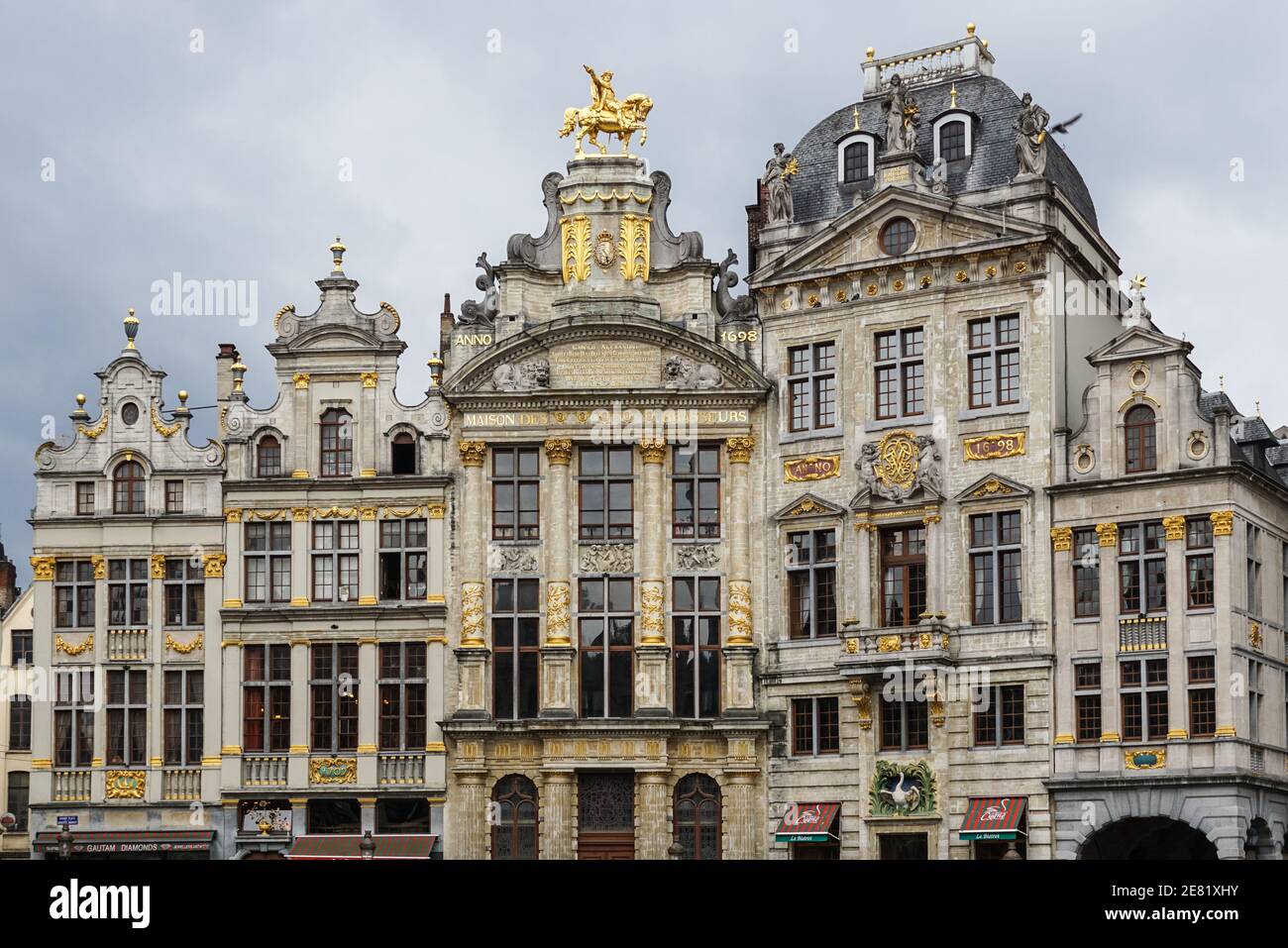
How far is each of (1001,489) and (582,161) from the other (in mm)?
12736

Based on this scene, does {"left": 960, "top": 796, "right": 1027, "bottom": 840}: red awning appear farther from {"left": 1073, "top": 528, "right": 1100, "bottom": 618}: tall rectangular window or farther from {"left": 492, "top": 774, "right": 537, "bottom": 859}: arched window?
{"left": 492, "top": 774, "right": 537, "bottom": 859}: arched window

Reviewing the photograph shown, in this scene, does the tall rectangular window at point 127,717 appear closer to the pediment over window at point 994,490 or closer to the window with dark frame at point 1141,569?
the pediment over window at point 994,490

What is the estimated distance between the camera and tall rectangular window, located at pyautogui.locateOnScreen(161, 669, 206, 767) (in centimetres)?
5225

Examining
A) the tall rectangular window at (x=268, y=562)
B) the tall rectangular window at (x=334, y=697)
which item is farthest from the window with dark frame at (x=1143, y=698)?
the tall rectangular window at (x=268, y=562)

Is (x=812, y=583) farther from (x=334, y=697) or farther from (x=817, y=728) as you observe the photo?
(x=334, y=697)

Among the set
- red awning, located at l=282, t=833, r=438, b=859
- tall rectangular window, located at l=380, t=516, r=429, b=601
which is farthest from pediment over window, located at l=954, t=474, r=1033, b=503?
red awning, located at l=282, t=833, r=438, b=859

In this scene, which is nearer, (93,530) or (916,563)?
(916,563)

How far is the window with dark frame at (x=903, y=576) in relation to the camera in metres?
49.7

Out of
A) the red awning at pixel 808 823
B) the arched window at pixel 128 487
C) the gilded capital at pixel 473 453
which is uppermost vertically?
the gilded capital at pixel 473 453

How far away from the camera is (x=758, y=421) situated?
170 feet

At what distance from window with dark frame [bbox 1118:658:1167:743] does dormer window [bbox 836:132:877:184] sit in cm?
1340

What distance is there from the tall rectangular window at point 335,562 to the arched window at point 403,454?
1724 millimetres

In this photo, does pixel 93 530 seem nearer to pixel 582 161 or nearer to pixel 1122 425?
pixel 582 161
